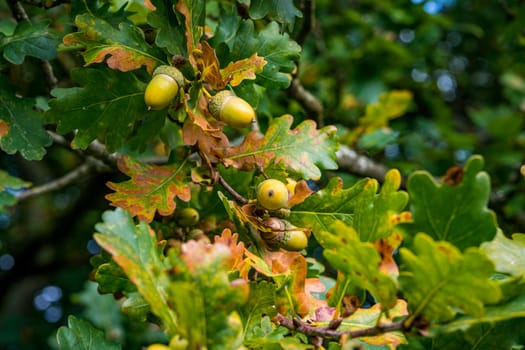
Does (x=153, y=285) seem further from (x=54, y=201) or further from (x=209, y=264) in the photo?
(x=54, y=201)

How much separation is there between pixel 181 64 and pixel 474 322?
27.8 inches

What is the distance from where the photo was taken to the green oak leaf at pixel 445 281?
0.80 metres

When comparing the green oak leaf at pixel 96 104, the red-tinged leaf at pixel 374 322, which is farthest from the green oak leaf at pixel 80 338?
the red-tinged leaf at pixel 374 322

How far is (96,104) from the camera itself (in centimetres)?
132

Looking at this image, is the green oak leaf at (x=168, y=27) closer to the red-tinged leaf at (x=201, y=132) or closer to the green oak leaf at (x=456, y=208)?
the red-tinged leaf at (x=201, y=132)

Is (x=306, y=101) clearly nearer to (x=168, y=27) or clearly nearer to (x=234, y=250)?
(x=168, y=27)

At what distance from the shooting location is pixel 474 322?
85 centimetres

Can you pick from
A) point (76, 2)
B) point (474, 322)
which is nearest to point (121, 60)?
point (76, 2)

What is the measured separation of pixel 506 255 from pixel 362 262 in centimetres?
24

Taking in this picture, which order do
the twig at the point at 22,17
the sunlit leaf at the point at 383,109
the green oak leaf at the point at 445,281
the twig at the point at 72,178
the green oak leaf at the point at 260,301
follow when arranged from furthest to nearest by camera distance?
the sunlit leaf at the point at 383,109
the twig at the point at 72,178
the twig at the point at 22,17
the green oak leaf at the point at 260,301
the green oak leaf at the point at 445,281

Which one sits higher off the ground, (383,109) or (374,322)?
(374,322)

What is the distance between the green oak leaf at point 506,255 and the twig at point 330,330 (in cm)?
18

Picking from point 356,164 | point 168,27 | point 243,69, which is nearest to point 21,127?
point 168,27

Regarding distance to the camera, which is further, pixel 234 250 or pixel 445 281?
pixel 234 250
